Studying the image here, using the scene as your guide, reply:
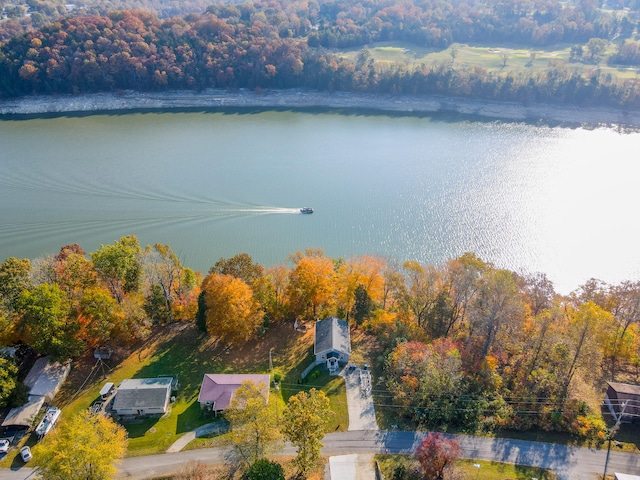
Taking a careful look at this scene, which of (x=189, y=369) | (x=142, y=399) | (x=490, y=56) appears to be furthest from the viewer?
(x=490, y=56)

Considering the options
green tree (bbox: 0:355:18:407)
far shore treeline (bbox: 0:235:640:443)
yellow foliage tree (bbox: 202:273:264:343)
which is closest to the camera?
green tree (bbox: 0:355:18:407)

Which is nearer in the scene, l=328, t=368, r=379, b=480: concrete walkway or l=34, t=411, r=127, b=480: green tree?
l=34, t=411, r=127, b=480: green tree

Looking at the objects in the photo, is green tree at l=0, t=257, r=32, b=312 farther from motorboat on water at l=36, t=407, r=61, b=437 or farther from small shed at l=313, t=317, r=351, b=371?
Answer: small shed at l=313, t=317, r=351, b=371


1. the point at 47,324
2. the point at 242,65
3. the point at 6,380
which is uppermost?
the point at 242,65

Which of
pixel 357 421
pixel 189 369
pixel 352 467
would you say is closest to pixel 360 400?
pixel 357 421

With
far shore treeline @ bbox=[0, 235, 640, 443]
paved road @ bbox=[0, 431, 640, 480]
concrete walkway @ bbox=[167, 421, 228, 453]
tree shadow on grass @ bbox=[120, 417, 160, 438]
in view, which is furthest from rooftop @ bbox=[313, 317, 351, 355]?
tree shadow on grass @ bbox=[120, 417, 160, 438]

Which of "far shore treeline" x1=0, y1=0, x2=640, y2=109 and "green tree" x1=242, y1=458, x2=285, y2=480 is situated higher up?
"far shore treeline" x1=0, y1=0, x2=640, y2=109

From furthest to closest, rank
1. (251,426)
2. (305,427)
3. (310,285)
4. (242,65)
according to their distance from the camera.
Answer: (242,65), (310,285), (251,426), (305,427)

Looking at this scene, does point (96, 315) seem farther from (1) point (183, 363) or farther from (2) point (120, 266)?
(1) point (183, 363)
